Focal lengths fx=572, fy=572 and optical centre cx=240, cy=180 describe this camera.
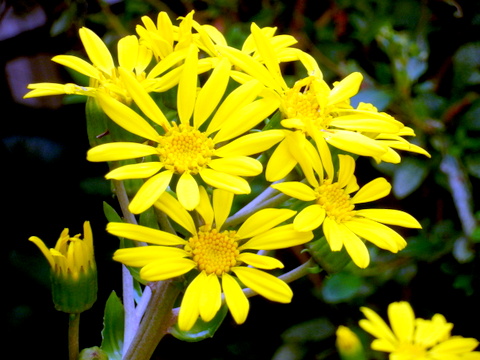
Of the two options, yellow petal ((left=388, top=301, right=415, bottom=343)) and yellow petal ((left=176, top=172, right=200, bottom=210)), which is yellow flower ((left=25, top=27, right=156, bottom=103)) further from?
yellow petal ((left=388, top=301, right=415, bottom=343))

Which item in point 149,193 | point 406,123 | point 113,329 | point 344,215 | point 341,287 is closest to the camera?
point 149,193

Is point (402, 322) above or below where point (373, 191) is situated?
below

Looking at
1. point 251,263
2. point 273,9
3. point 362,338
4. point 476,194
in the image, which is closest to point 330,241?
point 251,263

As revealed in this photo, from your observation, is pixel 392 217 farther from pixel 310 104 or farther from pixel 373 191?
pixel 310 104

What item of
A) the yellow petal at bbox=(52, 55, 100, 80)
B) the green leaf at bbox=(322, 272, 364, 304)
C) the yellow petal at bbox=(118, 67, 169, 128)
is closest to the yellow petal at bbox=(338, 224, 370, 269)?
the yellow petal at bbox=(118, 67, 169, 128)

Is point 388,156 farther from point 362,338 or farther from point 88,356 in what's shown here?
point 362,338

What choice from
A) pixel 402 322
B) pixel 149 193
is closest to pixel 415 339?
pixel 402 322
